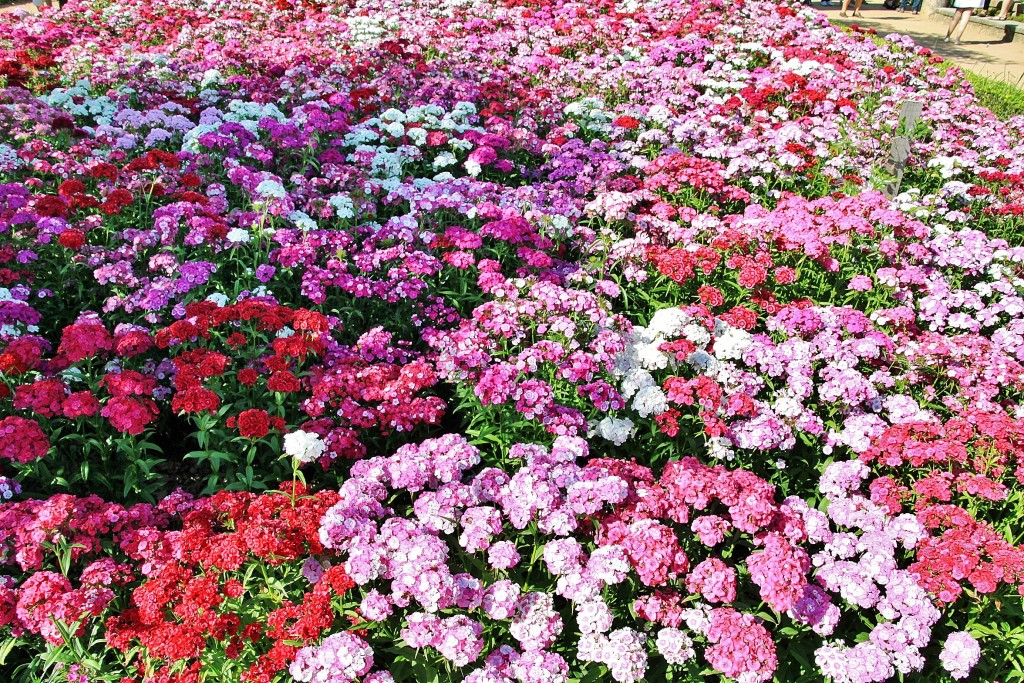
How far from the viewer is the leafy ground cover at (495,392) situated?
123 inches

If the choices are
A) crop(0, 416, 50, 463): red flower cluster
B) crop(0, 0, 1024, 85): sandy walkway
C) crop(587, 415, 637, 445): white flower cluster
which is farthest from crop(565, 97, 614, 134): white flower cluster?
crop(0, 0, 1024, 85): sandy walkway

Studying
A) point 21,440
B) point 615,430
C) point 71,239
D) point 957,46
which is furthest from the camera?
point 957,46

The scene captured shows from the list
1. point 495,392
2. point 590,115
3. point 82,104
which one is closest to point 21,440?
point 495,392

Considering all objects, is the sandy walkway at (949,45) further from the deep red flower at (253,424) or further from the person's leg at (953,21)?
the deep red flower at (253,424)

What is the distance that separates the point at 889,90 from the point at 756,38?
292 centimetres

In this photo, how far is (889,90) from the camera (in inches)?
415

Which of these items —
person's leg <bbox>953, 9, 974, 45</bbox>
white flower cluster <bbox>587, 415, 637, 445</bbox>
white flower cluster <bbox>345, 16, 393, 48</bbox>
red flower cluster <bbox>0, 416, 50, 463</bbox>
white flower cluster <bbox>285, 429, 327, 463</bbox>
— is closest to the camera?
red flower cluster <bbox>0, 416, 50, 463</bbox>

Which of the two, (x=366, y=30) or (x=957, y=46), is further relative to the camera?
(x=957, y=46)

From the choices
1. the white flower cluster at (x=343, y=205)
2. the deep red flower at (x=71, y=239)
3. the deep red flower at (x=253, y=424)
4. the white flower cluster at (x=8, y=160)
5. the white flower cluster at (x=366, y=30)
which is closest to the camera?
the deep red flower at (x=253, y=424)

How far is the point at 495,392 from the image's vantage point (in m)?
4.23

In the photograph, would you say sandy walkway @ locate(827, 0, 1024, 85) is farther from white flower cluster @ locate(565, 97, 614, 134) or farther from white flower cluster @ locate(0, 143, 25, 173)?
white flower cluster @ locate(0, 143, 25, 173)

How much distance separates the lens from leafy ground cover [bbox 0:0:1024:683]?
3.12m

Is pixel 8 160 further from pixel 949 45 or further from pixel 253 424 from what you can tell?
pixel 949 45

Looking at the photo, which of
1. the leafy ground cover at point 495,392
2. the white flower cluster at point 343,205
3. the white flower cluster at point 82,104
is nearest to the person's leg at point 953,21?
the leafy ground cover at point 495,392
